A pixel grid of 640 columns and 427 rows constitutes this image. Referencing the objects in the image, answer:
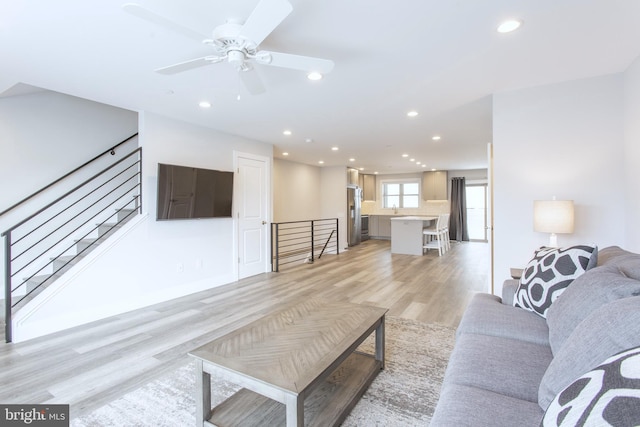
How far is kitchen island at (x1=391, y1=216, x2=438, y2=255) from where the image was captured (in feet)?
24.8

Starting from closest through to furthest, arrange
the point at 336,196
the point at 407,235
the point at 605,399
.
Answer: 1. the point at 605,399
2. the point at 407,235
3. the point at 336,196

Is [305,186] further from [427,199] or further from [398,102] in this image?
[398,102]

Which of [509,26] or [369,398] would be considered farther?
[509,26]

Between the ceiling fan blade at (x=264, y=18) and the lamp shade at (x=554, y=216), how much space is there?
2.77 m

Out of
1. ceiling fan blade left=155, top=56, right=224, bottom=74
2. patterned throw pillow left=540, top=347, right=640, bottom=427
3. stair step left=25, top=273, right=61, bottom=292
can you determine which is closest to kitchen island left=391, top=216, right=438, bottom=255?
ceiling fan blade left=155, top=56, right=224, bottom=74

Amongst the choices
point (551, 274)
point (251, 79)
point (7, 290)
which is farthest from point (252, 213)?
point (551, 274)

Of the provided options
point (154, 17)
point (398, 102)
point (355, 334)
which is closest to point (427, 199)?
point (398, 102)

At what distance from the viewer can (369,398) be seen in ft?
6.22

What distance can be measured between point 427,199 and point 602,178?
7.36m

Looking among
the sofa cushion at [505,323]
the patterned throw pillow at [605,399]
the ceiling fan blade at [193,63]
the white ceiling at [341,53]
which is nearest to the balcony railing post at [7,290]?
the white ceiling at [341,53]

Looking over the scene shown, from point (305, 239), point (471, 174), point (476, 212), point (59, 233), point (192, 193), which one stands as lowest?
point (305, 239)

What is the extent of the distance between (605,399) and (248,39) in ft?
7.12

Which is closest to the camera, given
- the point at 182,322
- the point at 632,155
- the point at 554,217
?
the point at 632,155

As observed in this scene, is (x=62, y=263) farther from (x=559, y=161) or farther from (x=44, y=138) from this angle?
(x=559, y=161)
